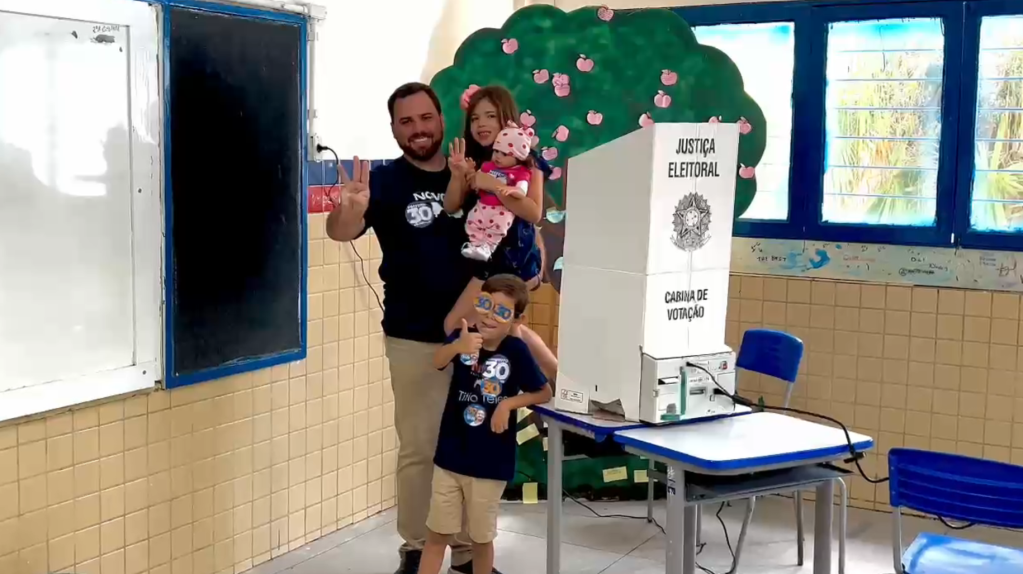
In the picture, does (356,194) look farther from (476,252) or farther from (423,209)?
(476,252)

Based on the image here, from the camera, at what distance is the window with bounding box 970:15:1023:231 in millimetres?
4328

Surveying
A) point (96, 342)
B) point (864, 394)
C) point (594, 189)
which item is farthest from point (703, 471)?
point (864, 394)

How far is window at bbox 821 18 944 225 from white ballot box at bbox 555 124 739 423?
1778 mm

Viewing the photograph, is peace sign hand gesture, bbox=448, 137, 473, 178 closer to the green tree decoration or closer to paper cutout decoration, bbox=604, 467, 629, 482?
the green tree decoration

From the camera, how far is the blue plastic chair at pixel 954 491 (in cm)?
260

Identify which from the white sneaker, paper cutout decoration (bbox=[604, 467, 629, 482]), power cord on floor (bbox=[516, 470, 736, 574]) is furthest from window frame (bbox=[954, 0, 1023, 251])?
the white sneaker

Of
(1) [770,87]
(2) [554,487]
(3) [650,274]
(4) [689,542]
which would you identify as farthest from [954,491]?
(1) [770,87]

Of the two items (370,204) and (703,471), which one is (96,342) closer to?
(370,204)

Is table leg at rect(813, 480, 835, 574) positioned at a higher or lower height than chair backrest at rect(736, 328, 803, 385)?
lower

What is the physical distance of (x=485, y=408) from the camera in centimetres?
333

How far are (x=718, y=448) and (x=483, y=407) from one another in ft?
2.70

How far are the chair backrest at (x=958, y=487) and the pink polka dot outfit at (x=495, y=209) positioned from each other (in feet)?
4.68

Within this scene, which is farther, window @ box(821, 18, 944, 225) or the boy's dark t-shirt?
window @ box(821, 18, 944, 225)

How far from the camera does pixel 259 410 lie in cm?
393
